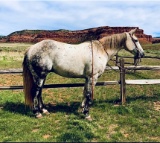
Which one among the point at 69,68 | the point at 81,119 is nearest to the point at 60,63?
the point at 69,68

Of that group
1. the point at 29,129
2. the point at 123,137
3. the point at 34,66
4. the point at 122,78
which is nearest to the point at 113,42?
the point at 122,78

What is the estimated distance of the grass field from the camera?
6.46 metres

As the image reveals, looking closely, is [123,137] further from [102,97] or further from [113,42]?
[102,97]

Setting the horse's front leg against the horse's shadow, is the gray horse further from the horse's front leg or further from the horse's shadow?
the horse's shadow

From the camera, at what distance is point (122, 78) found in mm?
9906

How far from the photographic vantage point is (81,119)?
7828 mm

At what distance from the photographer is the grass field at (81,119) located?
646 cm

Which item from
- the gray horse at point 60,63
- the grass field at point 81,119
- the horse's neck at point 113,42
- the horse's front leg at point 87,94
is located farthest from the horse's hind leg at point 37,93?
the horse's neck at point 113,42

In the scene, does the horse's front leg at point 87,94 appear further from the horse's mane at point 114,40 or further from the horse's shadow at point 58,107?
the horse's mane at point 114,40

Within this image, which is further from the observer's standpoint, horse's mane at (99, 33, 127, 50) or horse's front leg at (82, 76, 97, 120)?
horse's mane at (99, 33, 127, 50)

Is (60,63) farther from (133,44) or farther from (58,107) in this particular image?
(133,44)

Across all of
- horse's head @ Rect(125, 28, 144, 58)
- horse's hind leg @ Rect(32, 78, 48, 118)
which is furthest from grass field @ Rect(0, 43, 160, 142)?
horse's head @ Rect(125, 28, 144, 58)

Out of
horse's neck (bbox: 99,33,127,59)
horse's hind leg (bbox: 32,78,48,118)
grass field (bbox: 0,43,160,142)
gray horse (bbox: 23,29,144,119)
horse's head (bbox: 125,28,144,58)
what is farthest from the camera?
horse's head (bbox: 125,28,144,58)

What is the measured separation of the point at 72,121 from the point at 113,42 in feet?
10.2
